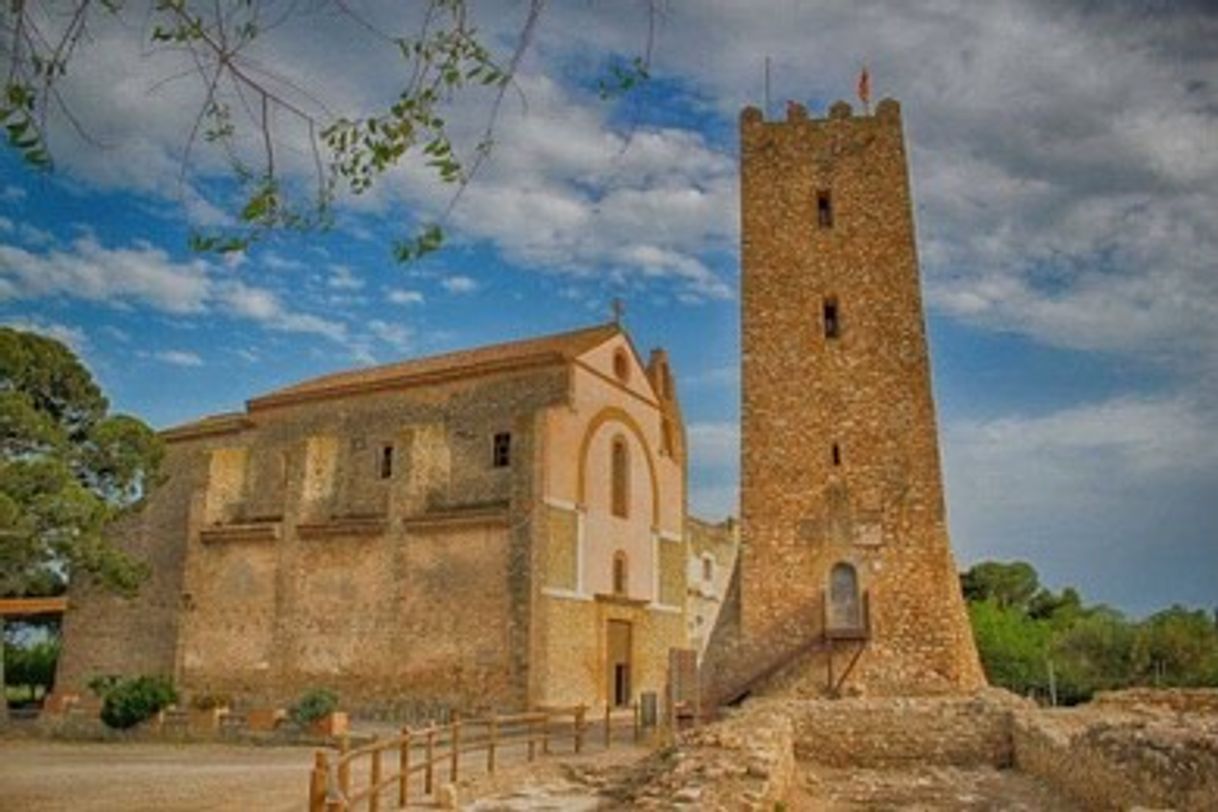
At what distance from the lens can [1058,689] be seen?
32.6 metres

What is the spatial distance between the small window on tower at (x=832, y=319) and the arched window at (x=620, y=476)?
791 centimetres

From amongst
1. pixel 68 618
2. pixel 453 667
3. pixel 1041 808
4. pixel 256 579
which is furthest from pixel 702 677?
pixel 68 618

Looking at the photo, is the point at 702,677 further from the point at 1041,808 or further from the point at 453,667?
the point at 1041,808

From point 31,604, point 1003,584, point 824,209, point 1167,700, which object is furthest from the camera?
point 1003,584

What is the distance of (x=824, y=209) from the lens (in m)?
22.0

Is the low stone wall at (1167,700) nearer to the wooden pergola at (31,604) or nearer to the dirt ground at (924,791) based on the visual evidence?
the dirt ground at (924,791)

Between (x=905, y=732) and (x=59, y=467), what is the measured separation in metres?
A: 17.8

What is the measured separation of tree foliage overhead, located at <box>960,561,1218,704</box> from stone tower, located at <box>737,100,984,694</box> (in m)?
12.9

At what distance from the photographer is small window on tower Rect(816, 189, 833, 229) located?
2180 cm

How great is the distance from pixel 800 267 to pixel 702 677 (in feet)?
28.5

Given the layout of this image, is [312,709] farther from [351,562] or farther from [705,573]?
[705,573]

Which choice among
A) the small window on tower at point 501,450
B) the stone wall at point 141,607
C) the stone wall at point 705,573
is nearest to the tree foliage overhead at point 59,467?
the stone wall at point 141,607

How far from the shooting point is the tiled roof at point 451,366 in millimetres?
26062

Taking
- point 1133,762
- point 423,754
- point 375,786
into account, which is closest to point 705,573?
point 423,754
